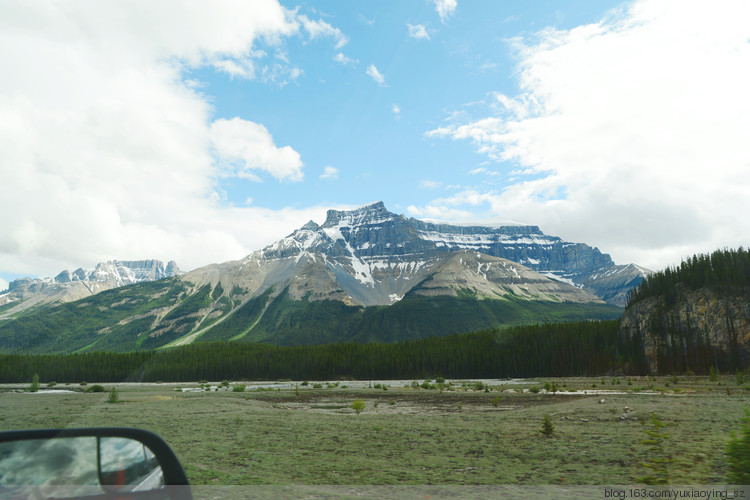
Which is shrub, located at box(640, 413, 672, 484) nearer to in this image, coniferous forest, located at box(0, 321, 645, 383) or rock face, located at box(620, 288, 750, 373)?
rock face, located at box(620, 288, 750, 373)

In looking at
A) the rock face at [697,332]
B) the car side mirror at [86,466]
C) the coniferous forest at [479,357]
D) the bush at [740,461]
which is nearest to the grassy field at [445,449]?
the bush at [740,461]

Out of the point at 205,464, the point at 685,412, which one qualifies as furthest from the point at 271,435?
the point at 685,412

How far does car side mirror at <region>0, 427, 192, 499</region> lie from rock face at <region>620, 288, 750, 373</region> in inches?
4480

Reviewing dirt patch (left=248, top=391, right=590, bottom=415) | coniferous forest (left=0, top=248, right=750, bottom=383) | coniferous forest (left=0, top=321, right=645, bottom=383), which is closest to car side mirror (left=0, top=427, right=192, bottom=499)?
dirt patch (left=248, top=391, right=590, bottom=415)

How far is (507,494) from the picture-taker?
1038 centimetres

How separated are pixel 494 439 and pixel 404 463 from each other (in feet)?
Answer: 19.5

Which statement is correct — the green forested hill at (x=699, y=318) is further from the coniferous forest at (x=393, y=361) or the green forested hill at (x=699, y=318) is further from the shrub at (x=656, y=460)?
the shrub at (x=656, y=460)

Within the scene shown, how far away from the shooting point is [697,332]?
104m

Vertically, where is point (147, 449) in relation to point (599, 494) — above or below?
above

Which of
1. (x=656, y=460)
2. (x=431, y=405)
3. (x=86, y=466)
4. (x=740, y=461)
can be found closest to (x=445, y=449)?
(x=656, y=460)

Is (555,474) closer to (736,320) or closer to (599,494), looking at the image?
(599,494)

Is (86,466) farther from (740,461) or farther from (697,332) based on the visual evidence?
(697,332)

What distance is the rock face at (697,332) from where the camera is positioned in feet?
315

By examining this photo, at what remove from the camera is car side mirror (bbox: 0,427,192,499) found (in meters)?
4.07
